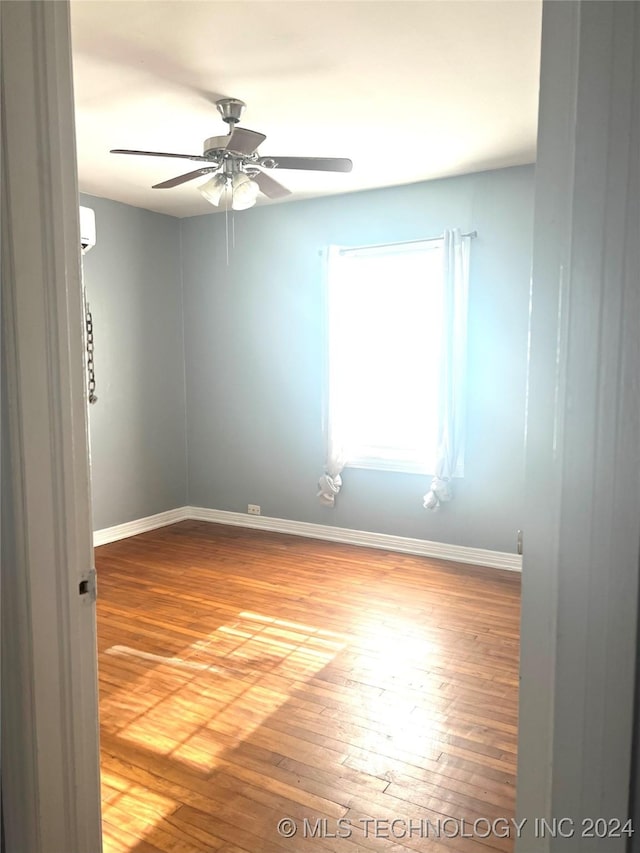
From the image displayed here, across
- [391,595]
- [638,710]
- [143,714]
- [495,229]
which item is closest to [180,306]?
[495,229]

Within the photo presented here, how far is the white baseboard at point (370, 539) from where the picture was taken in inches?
178

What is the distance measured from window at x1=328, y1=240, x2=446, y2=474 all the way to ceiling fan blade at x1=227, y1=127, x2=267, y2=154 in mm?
2009

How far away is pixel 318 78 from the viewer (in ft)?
9.29

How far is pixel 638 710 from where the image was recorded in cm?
82

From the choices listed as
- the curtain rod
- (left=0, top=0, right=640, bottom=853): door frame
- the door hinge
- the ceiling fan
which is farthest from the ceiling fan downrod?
the door hinge

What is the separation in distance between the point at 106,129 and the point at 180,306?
2.42 m

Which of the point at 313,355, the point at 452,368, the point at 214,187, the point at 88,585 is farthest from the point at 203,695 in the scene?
the point at 313,355

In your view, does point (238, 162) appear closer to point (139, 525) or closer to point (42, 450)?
point (42, 450)

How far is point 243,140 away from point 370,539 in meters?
3.20

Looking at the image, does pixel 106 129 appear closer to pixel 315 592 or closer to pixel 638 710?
pixel 315 592

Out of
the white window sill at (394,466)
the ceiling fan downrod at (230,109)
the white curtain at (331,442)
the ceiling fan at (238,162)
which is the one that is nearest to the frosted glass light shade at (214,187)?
the ceiling fan at (238,162)

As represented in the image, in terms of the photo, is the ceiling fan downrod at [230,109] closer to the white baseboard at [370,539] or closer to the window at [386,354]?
the window at [386,354]

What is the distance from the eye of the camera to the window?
4.65 meters

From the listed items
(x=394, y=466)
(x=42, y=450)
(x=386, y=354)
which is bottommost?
(x=394, y=466)
